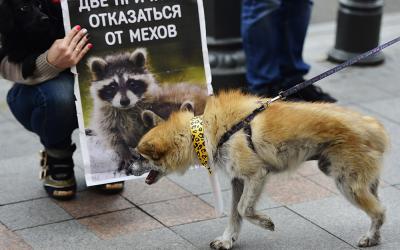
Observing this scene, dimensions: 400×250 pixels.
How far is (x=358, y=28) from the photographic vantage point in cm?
796

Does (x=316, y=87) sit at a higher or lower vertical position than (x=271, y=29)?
lower

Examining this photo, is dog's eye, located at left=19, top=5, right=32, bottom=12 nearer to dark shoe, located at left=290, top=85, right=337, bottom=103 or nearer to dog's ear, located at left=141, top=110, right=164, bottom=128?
dog's ear, located at left=141, top=110, right=164, bottom=128

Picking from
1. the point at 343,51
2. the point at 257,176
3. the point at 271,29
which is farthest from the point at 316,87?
the point at 257,176

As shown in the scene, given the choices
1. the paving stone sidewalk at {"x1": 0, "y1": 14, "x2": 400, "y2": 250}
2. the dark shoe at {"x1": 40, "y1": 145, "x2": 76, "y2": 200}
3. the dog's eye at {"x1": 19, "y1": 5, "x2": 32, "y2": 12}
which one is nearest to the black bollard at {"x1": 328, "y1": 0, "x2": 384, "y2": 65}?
the paving stone sidewalk at {"x1": 0, "y1": 14, "x2": 400, "y2": 250}

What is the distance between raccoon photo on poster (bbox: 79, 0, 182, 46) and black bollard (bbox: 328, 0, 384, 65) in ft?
12.4

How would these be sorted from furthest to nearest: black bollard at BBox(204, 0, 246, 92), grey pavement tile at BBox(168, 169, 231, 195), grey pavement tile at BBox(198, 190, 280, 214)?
black bollard at BBox(204, 0, 246, 92) < grey pavement tile at BBox(168, 169, 231, 195) < grey pavement tile at BBox(198, 190, 280, 214)

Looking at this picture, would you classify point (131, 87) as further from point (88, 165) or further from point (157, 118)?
point (88, 165)

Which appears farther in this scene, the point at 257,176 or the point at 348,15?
the point at 348,15

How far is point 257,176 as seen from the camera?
3988 mm

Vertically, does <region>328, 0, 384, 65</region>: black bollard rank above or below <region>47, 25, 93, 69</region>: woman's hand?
below

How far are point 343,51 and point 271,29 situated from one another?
1740 mm

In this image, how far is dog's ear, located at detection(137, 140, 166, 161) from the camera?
399 centimetres

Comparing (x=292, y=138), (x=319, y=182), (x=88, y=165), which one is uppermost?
(x=292, y=138)

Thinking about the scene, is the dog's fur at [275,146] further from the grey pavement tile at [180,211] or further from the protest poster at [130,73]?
the grey pavement tile at [180,211]
